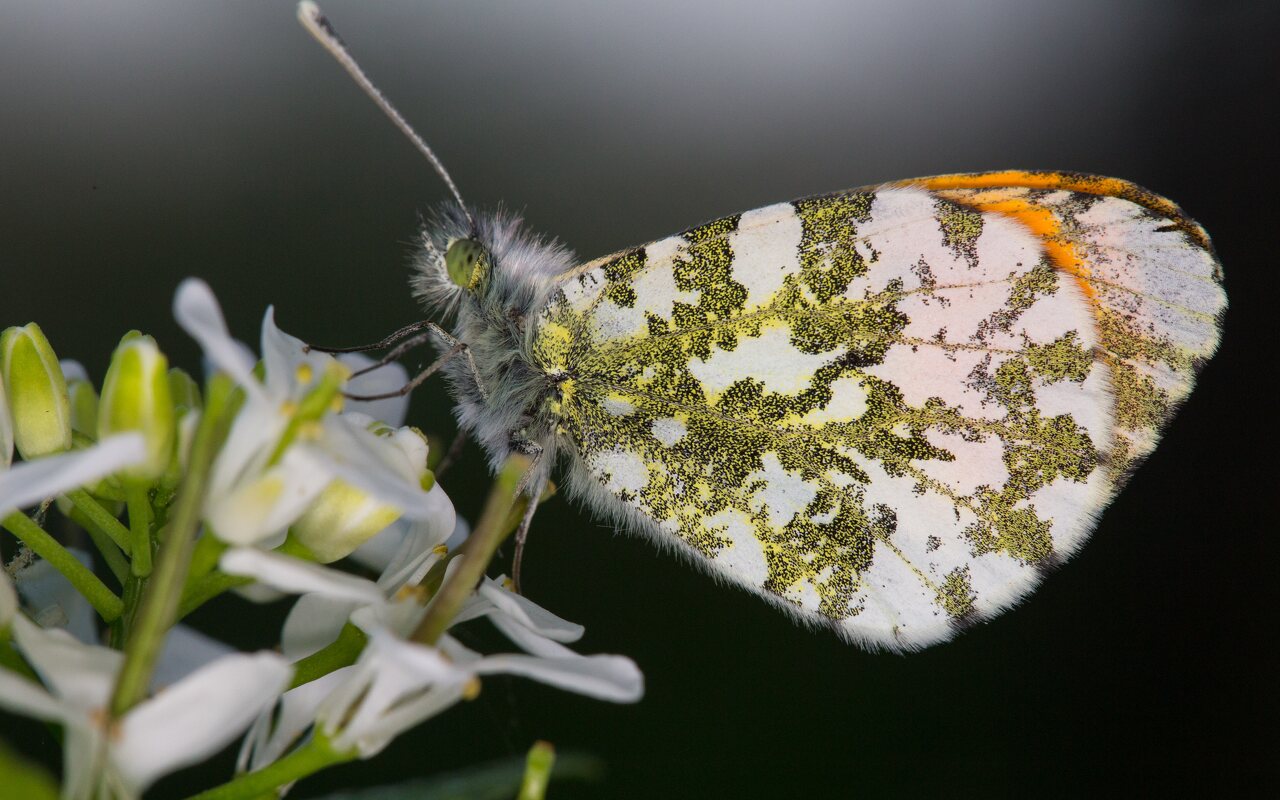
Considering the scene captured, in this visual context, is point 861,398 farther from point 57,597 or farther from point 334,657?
point 57,597

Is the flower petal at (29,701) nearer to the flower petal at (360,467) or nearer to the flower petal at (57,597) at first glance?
the flower petal at (360,467)

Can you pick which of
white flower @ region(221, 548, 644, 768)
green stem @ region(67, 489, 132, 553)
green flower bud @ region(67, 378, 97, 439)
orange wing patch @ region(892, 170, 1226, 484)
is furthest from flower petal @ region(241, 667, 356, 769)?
orange wing patch @ region(892, 170, 1226, 484)

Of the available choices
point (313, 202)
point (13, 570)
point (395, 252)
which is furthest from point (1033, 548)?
point (313, 202)

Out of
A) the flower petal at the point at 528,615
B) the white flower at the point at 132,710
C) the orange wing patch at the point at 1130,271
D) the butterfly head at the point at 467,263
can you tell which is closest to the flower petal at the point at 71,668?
the white flower at the point at 132,710

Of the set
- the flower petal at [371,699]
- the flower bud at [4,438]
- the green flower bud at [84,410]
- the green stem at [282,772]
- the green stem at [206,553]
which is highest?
the flower bud at [4,438]

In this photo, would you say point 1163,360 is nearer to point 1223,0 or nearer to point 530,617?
point 530,617

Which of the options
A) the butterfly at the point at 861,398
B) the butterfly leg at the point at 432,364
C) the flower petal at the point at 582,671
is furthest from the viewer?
the butterfly at the point at 861,398

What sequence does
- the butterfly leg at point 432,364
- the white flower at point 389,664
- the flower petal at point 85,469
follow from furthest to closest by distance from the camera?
the butterfly leg at point 432,364 → the white flower at point 389,664 → the flower petal at point 85,469

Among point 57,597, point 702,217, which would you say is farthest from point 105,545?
point 702,217
